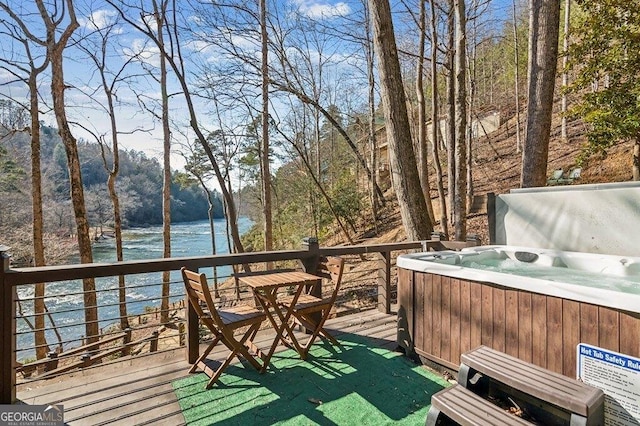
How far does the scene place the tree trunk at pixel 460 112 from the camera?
18.7 feet

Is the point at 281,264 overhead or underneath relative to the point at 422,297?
underneath

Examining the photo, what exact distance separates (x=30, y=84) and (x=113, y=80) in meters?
2.56

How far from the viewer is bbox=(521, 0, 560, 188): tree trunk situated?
450cm

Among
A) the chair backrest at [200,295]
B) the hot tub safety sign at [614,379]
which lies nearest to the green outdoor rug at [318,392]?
the chair backrest at [200,295]

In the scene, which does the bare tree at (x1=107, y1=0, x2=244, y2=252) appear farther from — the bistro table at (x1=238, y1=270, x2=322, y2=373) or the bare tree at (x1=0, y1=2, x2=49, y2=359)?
the bistro table at (x1=238, y1=270, x2=322, y2=373)

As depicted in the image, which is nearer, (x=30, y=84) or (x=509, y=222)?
(x=509, y=222)

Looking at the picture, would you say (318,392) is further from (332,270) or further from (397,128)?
(397,128)

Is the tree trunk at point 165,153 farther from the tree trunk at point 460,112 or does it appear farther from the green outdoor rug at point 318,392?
the tree trunk at point 460,112

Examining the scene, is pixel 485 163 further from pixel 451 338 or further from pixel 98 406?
pixel 98 406

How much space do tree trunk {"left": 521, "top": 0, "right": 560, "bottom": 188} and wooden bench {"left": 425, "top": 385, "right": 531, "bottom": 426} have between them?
13.0ft

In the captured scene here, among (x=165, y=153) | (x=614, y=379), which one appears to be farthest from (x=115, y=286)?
(x=614, y=379)

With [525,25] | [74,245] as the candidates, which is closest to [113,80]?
[74,245]

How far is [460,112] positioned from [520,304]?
14.8 ft

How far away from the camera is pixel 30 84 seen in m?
6.71
